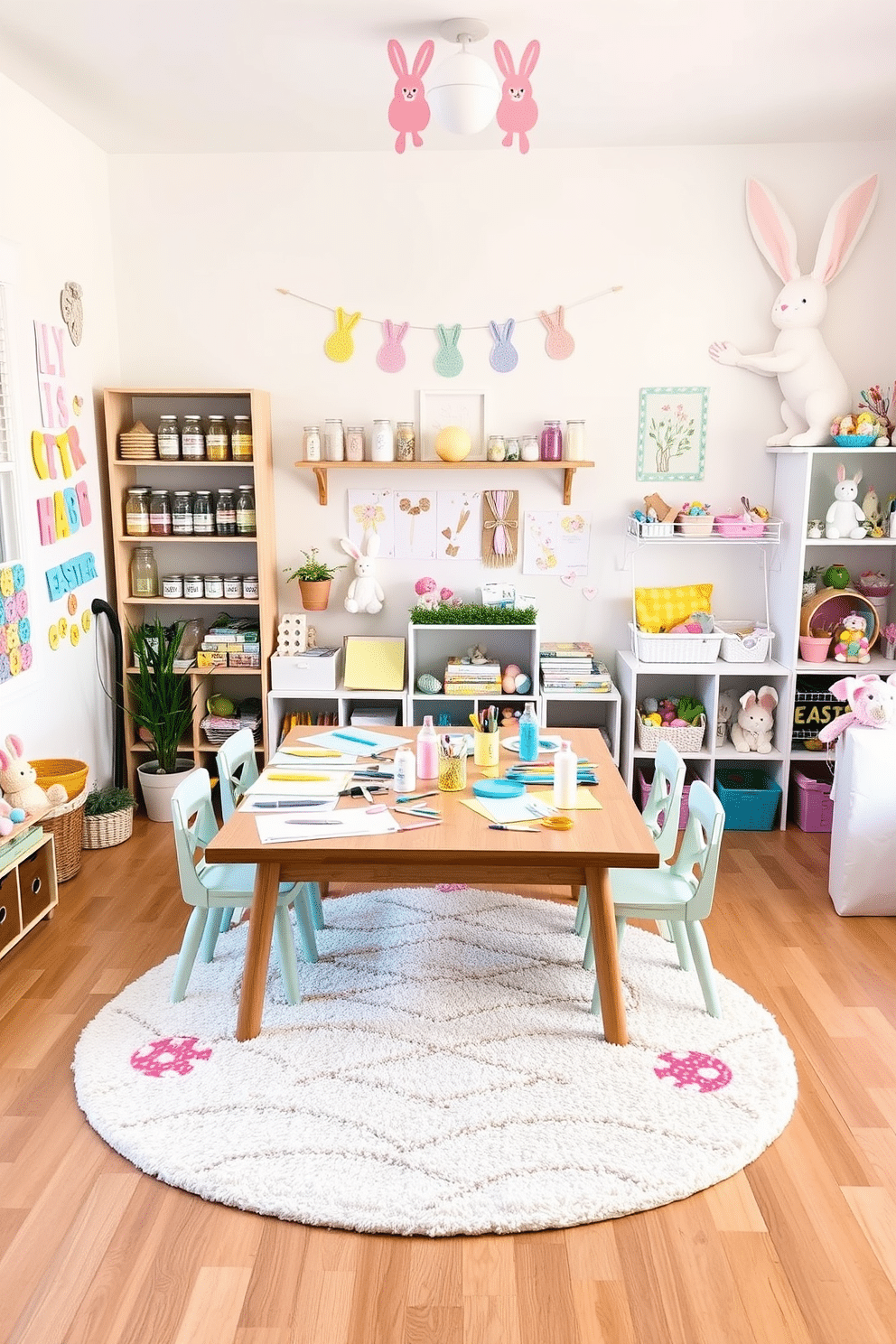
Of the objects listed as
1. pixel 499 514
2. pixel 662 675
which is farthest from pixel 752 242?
pixel 662 675

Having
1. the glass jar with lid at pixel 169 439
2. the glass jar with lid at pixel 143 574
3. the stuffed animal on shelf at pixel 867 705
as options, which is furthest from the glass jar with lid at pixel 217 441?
the stuffed animal on shelf at pixel 867 705

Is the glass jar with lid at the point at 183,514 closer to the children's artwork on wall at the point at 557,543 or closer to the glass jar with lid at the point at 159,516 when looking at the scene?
the glass jar with lid at the point at 159,516

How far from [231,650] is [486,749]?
1.79 m

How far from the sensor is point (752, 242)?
4.52 m

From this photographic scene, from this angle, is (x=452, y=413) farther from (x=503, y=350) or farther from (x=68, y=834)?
(x=68, y=834)

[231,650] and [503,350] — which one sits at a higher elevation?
[503,350]

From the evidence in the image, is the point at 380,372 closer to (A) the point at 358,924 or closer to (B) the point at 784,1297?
(A) the point at 358,924

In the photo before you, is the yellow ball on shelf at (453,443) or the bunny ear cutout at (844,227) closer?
the bunny ear cutout at (844,227)

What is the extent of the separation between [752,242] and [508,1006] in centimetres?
329

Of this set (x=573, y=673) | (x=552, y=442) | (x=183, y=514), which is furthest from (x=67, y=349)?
(x=573, y=673)

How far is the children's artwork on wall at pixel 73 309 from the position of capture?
13.6 feet

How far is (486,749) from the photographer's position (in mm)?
3244

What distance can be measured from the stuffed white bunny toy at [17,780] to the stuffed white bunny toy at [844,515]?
317 centimetres

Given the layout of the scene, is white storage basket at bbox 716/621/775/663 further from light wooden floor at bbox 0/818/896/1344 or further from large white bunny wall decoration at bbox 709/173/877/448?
light wooden floor at bbox 0/818/896/1344
